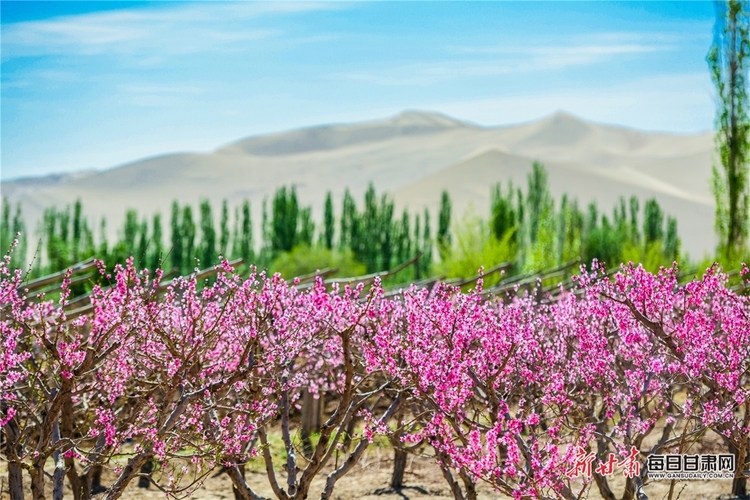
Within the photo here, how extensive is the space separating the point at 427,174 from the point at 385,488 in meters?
162

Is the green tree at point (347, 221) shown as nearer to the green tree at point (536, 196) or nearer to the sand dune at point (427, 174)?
the green tree at point (536, 196)

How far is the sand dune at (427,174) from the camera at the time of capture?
129500 millimetres

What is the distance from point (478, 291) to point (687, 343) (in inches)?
68.7

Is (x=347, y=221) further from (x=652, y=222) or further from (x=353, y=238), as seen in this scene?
(x=652, y=222)

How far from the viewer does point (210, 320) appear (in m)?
8.56

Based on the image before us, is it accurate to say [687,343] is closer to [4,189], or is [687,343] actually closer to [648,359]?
[648,359]

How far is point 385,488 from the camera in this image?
1175 cm

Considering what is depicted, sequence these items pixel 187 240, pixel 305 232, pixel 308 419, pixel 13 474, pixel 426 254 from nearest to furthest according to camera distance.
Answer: pixel 13 474 < pixel 308 419 < pixel 305 232 < pixel 426 254 < pixel 187 240

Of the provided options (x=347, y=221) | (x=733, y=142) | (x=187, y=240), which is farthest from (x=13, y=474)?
(x=187, y=240)

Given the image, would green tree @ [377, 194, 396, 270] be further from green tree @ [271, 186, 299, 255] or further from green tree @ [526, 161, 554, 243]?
green tree @ [526, 161, 554, 243]

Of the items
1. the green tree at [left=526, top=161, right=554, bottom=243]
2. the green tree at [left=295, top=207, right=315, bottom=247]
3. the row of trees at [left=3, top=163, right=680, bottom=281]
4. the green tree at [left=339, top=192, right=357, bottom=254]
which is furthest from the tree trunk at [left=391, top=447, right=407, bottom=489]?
the green tree at [left=339, top=192, right=357, bottom=254]

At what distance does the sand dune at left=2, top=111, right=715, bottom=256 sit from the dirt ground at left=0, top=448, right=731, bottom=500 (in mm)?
104274

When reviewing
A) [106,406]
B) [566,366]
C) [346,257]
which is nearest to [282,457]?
[106,406]

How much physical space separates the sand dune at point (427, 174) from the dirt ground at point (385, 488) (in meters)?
104
